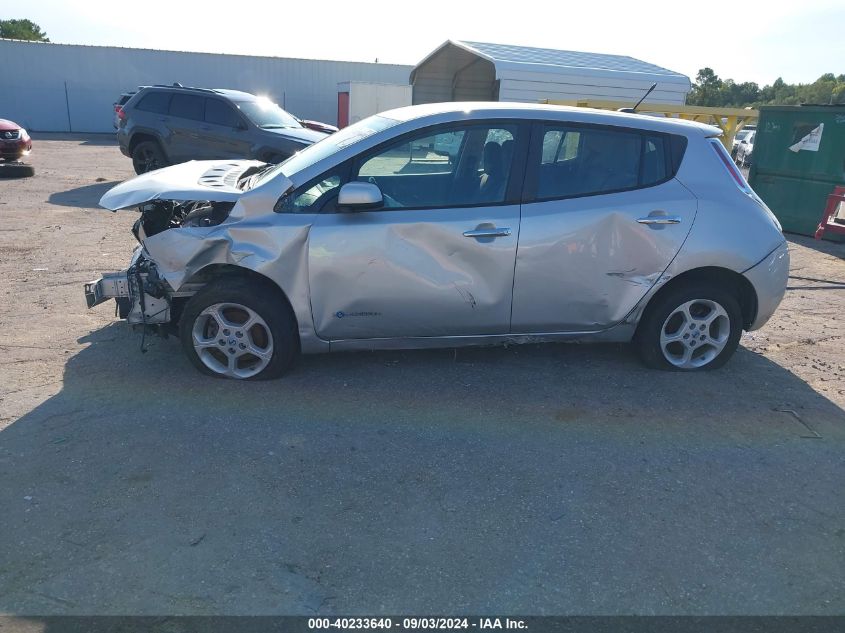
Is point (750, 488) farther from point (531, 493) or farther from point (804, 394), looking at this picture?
point (804, 394)

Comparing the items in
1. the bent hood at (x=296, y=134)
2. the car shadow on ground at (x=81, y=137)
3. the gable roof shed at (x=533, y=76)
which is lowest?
the car shadow on ground at (x=81, y=137)

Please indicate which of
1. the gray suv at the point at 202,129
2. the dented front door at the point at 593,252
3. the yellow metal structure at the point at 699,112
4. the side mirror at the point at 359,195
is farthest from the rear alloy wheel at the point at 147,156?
the dented front door at the point at 593,252

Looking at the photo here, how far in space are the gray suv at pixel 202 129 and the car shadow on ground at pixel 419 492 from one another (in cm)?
788

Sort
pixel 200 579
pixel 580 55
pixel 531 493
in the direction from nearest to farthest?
pixel 200 579, pixel 531 493, pixel 580 55

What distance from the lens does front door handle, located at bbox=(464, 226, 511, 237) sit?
4.19 meters

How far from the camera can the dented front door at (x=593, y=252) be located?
14.1 feet

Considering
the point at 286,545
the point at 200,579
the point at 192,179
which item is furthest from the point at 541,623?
the point at 192,179

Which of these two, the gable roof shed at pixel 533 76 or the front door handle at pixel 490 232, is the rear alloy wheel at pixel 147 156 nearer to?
the gable roof shed at pixel 533 76

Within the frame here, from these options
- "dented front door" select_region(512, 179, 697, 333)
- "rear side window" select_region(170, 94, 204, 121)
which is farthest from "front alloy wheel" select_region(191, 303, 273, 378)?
"rear side window" select_region(170, 94, 204, 121)

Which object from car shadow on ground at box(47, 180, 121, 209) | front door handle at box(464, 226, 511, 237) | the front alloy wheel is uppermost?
front door handle at box(464, 226, 511, 237)

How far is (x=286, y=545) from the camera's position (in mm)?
2895

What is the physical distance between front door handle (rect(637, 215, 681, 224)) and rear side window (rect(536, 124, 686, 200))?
0.79ft

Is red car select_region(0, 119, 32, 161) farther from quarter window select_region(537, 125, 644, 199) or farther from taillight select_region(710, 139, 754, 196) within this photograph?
taillight select_region(710, 139, 754, 196)

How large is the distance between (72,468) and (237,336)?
127 centimetres
